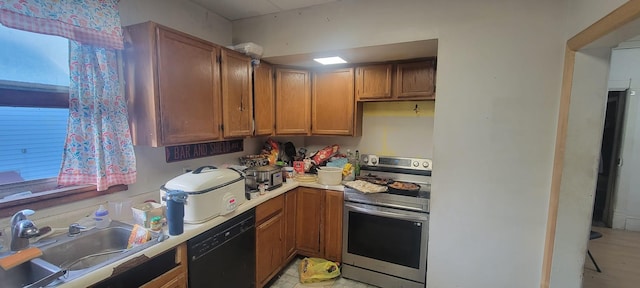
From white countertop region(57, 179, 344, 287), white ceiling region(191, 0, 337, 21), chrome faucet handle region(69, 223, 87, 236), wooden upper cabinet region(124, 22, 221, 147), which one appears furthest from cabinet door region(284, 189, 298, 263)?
white ceiling region(191, 0, 337, 21)

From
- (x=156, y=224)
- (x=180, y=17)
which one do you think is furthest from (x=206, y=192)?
(x=180, y=17)

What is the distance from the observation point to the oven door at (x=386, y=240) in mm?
2170

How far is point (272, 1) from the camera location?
7.07 ft

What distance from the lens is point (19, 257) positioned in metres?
1.12

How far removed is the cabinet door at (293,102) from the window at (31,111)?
5.40ft

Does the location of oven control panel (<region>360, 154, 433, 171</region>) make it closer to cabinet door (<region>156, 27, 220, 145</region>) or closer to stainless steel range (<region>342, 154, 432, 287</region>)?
stainless steel range (<region>342, 154, 432, 287</region>)

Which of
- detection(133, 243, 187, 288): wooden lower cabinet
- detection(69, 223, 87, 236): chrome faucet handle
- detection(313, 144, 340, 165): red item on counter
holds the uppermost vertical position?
detection(313, 144, 340, 165): red item on counter

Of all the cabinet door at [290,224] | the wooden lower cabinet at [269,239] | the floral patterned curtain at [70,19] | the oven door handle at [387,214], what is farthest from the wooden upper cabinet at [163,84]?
the oven door handle at [387,214]

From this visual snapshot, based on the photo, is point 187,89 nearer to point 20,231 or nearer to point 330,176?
point 20,231

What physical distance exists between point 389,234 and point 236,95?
181 cm

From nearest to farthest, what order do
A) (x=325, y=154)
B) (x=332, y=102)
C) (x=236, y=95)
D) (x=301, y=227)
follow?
(x=236, y=95) < (x=301, y=227) < (x=332, y=102) < (x=325, y=154)

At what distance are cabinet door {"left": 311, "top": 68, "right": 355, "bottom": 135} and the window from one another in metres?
1.96

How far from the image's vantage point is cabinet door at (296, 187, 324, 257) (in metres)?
2.58

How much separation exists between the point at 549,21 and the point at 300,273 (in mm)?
2724
